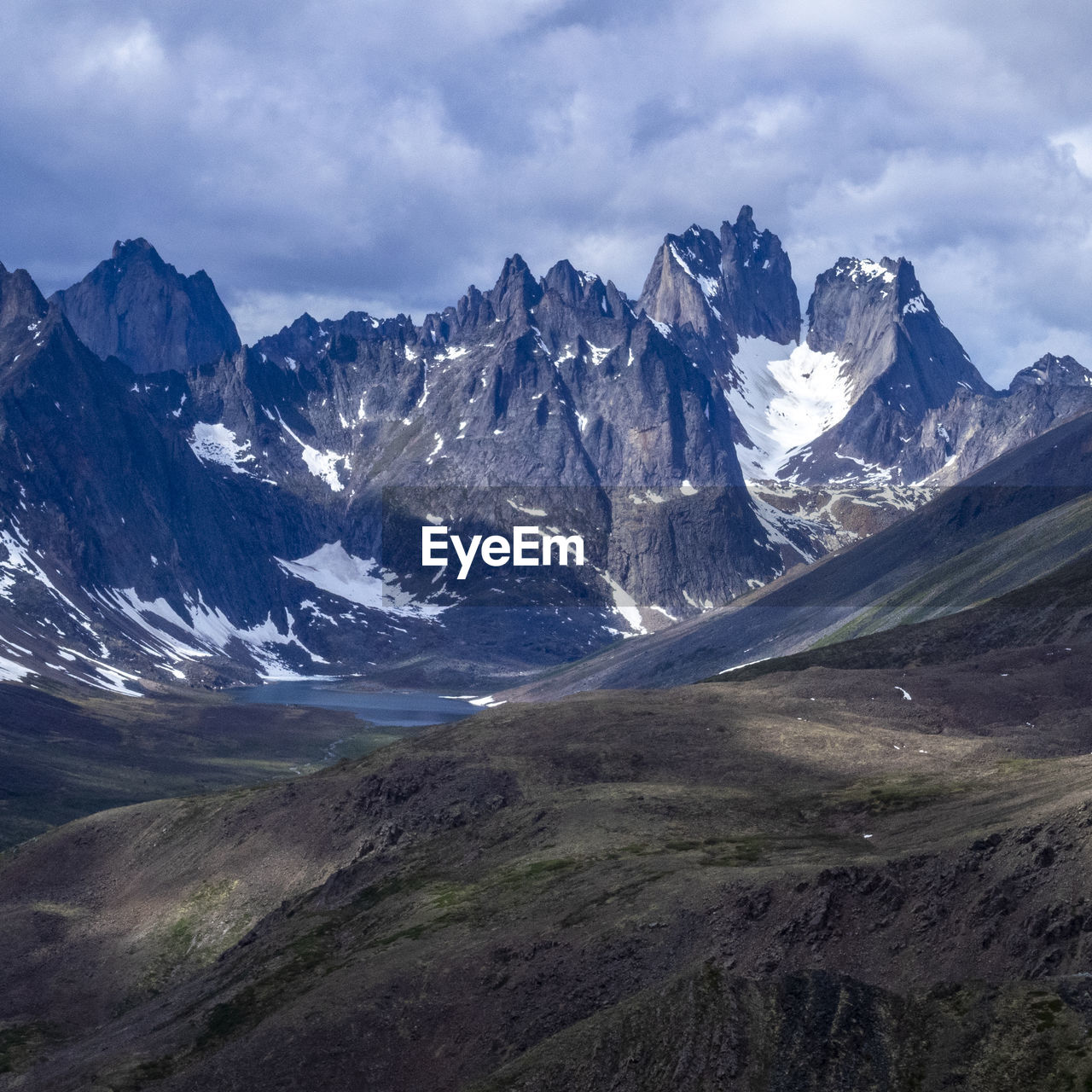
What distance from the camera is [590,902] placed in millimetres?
99062

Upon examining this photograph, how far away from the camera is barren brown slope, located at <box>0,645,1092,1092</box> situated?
72500 millimetres

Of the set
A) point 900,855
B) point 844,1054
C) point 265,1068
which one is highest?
point 900,855

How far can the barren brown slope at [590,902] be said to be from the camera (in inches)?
2854

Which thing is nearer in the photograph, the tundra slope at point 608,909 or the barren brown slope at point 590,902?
the tundra slope at point 608,909

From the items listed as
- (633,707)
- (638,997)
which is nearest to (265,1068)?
(638,997)

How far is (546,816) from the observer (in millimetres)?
127875

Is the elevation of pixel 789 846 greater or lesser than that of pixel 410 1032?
greater

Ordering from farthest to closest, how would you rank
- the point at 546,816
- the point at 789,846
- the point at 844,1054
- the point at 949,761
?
the point at 949,761 → the point at 546,816 → the point at 789,846 → the point at 844,1054

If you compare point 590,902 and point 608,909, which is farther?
point 590,902

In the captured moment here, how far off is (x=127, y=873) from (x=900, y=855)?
91.8m

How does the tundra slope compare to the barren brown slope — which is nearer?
the tundra slope

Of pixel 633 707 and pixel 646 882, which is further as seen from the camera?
pixel 633 707

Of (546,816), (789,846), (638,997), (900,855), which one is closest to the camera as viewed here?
(638,997)

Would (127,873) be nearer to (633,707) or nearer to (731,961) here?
(633,707)
